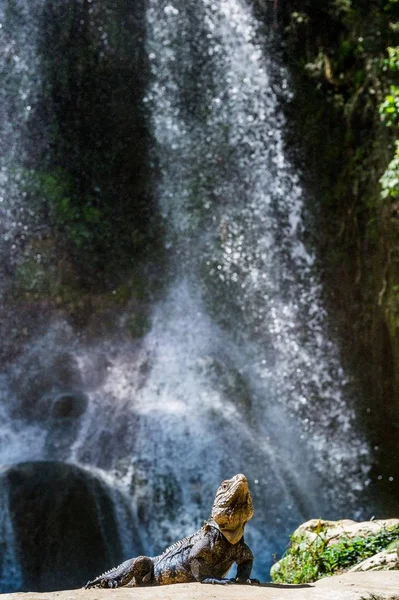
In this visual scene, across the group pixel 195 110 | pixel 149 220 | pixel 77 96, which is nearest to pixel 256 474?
pixel 149 220

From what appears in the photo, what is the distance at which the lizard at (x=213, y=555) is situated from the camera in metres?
4.06

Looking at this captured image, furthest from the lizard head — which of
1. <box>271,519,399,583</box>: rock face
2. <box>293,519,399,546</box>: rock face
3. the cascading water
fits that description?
the cascading water

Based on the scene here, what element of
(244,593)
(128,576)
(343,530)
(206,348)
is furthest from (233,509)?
(206,348)

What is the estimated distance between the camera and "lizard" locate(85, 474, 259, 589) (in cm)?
406

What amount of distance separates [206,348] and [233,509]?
8.33 m

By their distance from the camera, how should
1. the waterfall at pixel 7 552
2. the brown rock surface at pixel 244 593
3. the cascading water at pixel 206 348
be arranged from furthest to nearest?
1. the cascading water at pixel 206 348
2. the waterfall at pixel 7 552
3. the brown rock surface at pixel 244 593

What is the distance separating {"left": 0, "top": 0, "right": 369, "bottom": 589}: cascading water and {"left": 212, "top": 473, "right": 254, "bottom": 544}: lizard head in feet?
20.3

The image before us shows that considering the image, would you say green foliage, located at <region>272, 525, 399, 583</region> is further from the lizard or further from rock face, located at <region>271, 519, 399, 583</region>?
the lizard

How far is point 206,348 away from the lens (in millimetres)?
12383

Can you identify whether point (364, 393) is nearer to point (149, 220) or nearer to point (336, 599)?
point (149, 220)

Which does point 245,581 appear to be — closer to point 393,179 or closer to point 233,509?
point 233,509

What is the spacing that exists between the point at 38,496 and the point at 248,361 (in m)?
3.97

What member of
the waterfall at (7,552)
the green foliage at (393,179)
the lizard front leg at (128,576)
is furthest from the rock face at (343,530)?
the green foliage at (393,179)

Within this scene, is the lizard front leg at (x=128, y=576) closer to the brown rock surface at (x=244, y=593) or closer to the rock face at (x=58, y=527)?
the brown rock surface at (x=244, y=593)
